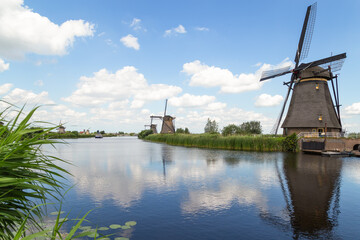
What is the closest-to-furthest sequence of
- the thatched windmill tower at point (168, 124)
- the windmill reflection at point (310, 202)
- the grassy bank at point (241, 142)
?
the windmill reflection at point (310, 202)
the grassy bank at point (241, 142)
the thatched windmill tower at point (168, 124)

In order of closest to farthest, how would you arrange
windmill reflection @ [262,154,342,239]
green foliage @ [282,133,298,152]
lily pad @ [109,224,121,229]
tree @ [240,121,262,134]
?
1. lily pad @ [109,224,121,229]
2. windmill reflection @ [262,154,342,239]
3. green foliage @ [282,133,298,152]
4. tree @ [240,121,262,134]

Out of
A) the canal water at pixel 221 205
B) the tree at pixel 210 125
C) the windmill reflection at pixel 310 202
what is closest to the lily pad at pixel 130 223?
the canal water at pixel 221 205

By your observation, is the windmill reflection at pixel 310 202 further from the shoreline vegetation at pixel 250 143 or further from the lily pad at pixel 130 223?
the shoreline vegetation at pixel 250 143

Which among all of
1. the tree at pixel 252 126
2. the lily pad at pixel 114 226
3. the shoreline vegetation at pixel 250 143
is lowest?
the lily pad at pixel 114 226

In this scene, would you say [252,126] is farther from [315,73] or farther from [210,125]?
[315,73]

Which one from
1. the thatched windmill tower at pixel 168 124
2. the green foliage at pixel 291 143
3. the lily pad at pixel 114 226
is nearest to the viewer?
the lily pad at pixel 114 226

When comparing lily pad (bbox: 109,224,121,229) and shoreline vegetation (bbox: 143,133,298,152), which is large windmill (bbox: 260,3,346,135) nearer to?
shoreline vegetation (bbox: 143,133,298,152)

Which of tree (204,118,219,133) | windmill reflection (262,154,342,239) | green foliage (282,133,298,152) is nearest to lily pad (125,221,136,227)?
windmill reflection (262,154,342,239)

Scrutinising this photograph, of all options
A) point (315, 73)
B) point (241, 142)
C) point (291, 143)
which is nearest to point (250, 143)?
point (241, 142)

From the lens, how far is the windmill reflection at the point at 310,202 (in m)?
5.58

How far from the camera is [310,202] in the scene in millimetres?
7512

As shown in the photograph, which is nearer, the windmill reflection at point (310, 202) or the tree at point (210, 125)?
the windmill reflection at point (310, 202)

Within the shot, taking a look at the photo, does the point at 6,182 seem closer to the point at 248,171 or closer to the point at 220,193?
the point at 220,193

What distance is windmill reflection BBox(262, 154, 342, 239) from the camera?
18.3ft
